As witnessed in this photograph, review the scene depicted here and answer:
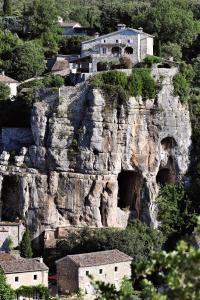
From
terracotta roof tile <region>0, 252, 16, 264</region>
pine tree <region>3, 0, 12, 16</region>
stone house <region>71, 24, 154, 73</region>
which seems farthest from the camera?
pine tree <region>3, 0, 12, 16</region>

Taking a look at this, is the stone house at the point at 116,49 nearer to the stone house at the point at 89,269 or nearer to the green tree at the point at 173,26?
the green tree at the point at 173,26

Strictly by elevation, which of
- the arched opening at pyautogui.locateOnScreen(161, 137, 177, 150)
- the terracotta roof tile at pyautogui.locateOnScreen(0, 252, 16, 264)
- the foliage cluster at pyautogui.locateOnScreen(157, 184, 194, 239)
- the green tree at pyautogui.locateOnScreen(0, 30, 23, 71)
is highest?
the green tree at pyautogui.locateOnScreen(0, 30, 23, 71)

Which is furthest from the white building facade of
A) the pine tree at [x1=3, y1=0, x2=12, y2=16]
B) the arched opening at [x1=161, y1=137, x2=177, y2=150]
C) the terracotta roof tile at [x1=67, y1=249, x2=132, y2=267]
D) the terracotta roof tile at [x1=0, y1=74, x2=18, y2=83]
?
the pine tree at [x1=3, y1=0, x2=12, y2=16]

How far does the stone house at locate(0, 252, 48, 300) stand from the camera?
140ft

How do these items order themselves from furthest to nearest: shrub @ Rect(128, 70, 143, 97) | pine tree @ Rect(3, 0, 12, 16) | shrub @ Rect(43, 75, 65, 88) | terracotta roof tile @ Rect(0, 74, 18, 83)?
pine tree @ Rect(3, 0, 12, 16) < terracotta roof tile @ Rect(0, 74, 18, 83) < shrub @ Rect(43, 75, 65, 88) < shrub @ Rect(128, 70, 143, 97)

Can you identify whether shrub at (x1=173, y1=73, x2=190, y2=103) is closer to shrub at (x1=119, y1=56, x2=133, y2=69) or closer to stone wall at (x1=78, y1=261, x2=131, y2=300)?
shrub at (x1=119, y1=56, x2=133, y2=69)

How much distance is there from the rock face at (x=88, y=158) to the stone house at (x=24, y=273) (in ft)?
18.8

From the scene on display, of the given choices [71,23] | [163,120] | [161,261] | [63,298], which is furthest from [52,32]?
[161,261]

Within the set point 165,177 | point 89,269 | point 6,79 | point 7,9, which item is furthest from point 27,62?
point 89,269

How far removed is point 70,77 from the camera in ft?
175

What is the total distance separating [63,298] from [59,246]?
5581mm

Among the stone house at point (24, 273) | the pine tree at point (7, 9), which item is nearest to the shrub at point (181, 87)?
the stone house at point (24, 273)

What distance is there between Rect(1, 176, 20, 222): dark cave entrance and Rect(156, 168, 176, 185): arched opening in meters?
7.49

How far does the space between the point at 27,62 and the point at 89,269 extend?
19.9 metres
